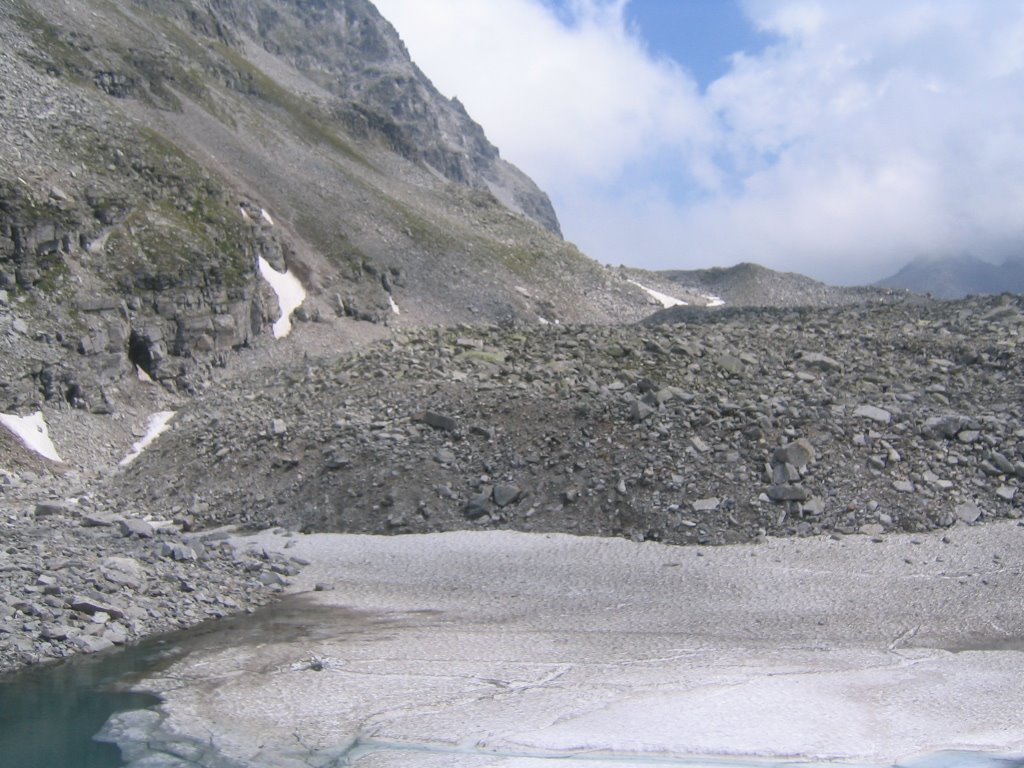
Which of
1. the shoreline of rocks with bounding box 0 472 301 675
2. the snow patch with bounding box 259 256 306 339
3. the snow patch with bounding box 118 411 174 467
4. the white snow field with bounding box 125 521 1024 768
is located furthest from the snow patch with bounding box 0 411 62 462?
the snow patch with bounding box 259 256 306 339

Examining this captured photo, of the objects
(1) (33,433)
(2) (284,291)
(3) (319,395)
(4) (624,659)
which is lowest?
(4) (624,659)

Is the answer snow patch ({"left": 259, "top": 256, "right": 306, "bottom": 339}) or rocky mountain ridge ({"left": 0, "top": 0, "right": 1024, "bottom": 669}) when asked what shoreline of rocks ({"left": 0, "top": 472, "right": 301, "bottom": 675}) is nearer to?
rocky mountain ridge ({"left": 0, "top": 0, "right": 1024, "bottom": 669})

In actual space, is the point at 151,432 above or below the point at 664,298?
below

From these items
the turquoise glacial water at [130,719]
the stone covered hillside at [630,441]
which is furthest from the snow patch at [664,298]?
the turquoise glacial water at [130,719]

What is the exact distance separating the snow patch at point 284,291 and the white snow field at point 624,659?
29684mm

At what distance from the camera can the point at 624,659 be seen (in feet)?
57.2

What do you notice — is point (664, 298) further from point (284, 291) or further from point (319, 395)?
point (319, 395)

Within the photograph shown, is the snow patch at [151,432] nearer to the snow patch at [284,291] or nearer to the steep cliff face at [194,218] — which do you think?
the steep cliff face at [194,218]

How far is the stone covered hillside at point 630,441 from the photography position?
25906 millimetres

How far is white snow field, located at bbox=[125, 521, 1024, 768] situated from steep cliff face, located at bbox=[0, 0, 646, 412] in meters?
22.6

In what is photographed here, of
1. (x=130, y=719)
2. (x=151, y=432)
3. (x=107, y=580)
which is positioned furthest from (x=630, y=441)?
(x=151, y=432)

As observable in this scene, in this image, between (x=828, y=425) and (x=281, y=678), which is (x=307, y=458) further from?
(x=828, y=425)

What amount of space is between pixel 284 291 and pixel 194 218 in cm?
710

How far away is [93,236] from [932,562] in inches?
1572
